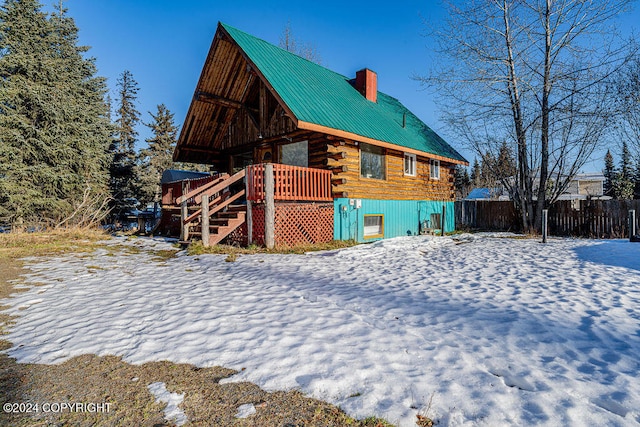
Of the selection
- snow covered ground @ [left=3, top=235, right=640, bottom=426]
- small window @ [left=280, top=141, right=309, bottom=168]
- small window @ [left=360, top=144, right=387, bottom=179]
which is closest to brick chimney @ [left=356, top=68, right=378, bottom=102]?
small window @ [left=360, top=144, right=387, bottom=179]

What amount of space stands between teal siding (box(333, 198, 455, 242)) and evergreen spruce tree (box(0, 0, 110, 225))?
11333 millimetres

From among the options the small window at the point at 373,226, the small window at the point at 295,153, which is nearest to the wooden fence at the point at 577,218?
the small window at the point at 373,226

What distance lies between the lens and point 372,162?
535 inches

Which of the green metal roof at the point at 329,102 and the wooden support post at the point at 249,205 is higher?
the green metal roof at the point at 329,102

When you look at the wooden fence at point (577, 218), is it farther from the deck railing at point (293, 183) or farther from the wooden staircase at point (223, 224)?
the wooden staircase at point (223, 224)

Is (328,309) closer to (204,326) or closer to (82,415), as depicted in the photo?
A: (204,326)

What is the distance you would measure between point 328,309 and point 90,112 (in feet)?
71.4

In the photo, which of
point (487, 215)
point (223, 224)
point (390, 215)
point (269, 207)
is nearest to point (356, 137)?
point (390, 215)

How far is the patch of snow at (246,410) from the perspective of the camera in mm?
2250

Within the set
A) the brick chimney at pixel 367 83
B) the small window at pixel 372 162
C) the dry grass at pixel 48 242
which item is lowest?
the dry grass at pixel 48 242

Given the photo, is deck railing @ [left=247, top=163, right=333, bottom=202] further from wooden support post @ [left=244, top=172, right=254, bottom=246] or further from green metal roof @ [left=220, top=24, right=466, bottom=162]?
green metal roof @ [left=220, top=24, right=466, bottom=162]

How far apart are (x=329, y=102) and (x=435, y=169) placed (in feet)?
24.2

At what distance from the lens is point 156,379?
270 cm

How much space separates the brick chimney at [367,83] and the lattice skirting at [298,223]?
7802 mm
